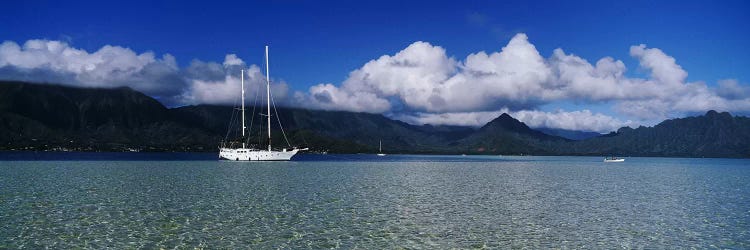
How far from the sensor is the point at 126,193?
63781 mm

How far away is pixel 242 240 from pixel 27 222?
57.7ft

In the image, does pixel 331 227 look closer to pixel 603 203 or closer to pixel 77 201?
pixel 77 201

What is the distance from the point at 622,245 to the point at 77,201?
158ft

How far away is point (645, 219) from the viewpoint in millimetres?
46062

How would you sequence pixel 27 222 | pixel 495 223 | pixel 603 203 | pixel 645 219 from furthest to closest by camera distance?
pixel 603 203, pixel 645 219, pixel 495 223, pixel 27 222

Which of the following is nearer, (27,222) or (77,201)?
(27,222)

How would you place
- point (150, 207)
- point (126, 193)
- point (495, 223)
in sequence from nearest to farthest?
point (495, 223), point (150, 207), point (126, 193)

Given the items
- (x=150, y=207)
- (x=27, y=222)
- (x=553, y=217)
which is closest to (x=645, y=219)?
(x=553, y=217)

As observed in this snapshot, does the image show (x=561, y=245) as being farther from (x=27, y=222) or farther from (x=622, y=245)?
(x=27, y=222)

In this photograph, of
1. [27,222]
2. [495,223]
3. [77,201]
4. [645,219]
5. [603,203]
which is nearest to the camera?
[27,222]

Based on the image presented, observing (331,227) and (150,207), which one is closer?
(331,227)

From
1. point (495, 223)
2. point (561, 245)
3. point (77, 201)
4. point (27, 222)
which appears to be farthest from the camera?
point (77, 201)

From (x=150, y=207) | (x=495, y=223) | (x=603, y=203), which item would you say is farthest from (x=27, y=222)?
(x=603, y=203)

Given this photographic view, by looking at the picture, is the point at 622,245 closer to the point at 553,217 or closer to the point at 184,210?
the point at 553,217
